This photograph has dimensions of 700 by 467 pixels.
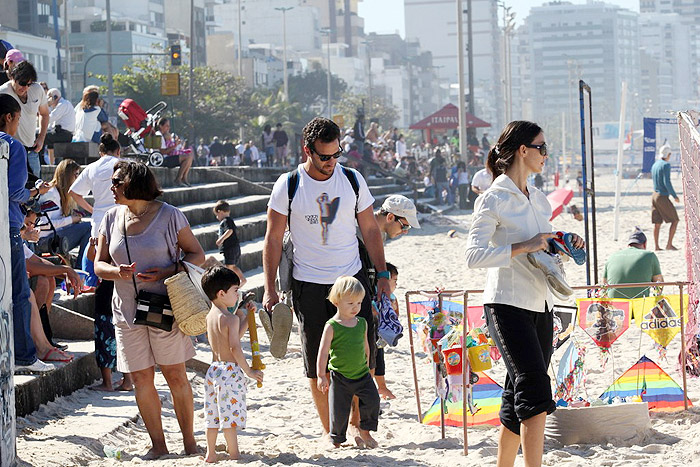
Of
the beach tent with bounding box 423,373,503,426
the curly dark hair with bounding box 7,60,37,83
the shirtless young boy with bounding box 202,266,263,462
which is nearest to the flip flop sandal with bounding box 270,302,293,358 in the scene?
the shirtless young boy with bounding box 202,266,263,462

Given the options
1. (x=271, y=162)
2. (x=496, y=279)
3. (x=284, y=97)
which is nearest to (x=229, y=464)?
(x=496, y=279)

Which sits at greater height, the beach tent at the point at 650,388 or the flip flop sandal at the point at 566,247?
the flip flop sandal at the point at 566,247

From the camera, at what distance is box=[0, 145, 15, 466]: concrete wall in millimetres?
5184

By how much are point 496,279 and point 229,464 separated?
6.03 feet

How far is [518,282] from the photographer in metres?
5.03

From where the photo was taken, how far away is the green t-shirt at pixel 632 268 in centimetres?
881

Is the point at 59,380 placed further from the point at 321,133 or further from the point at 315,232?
the point at 321,133

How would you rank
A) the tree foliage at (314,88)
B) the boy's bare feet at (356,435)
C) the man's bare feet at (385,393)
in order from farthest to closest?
the tree foliage at (314,88) → the man's bare feet at (385,393) → the boy's bare feet at (356,435)

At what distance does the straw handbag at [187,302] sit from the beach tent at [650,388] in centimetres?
265

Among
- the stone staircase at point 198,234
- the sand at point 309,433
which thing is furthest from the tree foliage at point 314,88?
the sand at point 309,433

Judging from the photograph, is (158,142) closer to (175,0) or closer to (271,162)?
(271,162)

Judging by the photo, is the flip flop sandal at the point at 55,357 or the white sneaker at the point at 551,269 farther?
the flip flop sandal at the point at 55,357

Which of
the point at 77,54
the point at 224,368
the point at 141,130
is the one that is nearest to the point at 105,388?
the point at 224,368

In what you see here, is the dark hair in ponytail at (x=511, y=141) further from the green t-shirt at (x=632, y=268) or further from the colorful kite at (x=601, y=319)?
the green t-shirt at (x=632, y=268)
